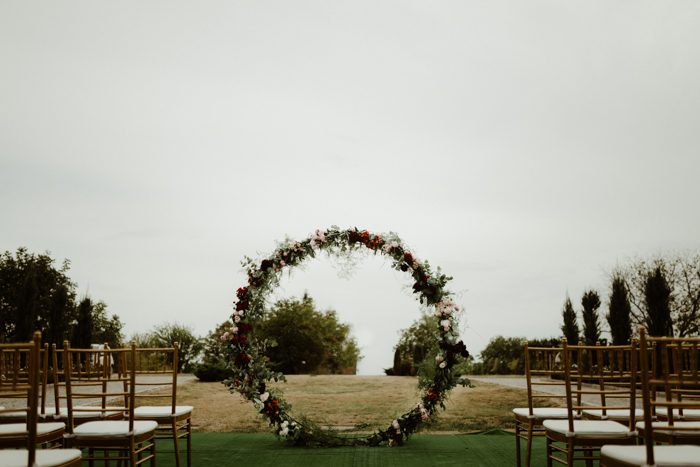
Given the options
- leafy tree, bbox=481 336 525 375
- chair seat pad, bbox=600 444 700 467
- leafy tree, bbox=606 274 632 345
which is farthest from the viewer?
leafy tree, bbox=481 336 525 375

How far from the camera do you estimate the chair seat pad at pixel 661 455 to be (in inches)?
113

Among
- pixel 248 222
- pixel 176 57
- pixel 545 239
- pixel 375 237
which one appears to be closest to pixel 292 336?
pixel 248 222

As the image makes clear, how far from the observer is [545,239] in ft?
40.1

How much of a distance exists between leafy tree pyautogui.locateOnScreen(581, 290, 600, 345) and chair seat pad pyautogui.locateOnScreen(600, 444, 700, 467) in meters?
13.6

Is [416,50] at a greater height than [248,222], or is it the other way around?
[416,50]

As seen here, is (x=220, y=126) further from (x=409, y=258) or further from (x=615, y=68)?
(x=615, y=68)

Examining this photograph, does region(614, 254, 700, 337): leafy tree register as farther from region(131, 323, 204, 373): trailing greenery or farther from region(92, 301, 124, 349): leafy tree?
region(92, 301, 124, 349): leafy tree

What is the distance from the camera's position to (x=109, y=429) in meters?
4.23

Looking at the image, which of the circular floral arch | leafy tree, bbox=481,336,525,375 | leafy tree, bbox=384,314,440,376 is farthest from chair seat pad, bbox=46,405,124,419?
leafy tree, bbox=481,336,525,375

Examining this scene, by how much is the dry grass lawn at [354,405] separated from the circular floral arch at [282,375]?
32 cm

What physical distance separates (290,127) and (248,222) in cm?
223

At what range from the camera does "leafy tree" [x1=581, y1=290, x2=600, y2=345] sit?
1594 cm

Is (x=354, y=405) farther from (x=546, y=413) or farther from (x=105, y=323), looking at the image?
(x=105, y=323)

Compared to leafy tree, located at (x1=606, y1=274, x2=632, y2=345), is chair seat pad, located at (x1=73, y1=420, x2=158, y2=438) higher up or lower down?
lower down
